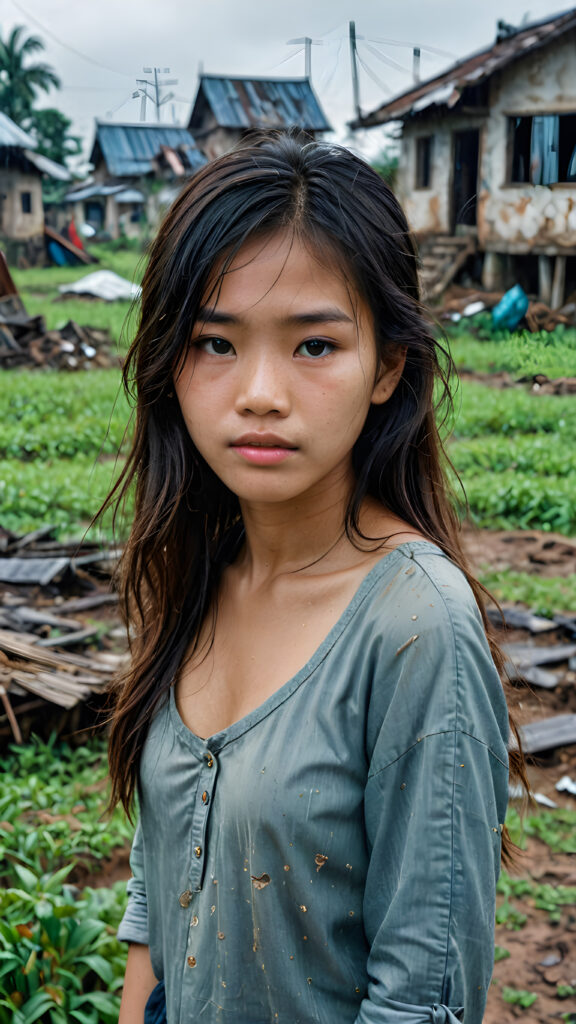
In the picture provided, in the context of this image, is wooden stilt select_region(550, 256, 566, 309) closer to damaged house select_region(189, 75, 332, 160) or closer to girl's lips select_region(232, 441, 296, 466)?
damaged house select_region(189, 75, 332, 160)

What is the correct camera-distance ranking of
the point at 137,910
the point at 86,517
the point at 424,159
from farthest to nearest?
the point at 86,517 → the point at 424,159 → the point at 137,910

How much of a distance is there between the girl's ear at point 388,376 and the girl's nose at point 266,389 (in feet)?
0.59

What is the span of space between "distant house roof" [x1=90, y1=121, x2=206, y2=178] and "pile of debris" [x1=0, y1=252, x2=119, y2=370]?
90 cm

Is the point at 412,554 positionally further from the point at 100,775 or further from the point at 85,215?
the point at 85,215

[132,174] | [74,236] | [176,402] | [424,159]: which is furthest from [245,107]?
[176,402]

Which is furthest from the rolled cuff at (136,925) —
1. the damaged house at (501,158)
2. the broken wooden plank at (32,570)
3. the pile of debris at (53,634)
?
the broken wooden plank at (32,570)

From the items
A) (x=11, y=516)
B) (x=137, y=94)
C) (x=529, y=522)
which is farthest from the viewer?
(x=11, y=516)

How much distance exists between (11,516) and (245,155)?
12.6 feet

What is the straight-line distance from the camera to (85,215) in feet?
11.5

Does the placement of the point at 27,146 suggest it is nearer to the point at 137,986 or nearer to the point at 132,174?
the point at 132,174

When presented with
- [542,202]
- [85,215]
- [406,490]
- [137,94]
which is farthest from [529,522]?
[406,490]

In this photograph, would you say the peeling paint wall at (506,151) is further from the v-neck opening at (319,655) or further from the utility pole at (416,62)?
the v-neck opening at (319,655)

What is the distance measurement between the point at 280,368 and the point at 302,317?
62 millimetres

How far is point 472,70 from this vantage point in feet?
8.48
